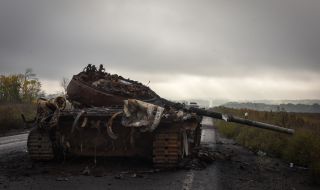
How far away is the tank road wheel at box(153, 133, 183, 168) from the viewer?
1006 cm

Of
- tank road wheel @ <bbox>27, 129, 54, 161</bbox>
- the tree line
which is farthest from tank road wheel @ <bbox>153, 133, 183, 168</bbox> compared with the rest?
the tree line

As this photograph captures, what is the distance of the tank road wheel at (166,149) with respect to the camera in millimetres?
10062

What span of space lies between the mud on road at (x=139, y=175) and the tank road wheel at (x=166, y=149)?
9.9 inches

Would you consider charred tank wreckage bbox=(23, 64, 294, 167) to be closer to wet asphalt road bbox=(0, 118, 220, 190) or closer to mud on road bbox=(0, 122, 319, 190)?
mud on road bbox=(0, 122, 319, 190)

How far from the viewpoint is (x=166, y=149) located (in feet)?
33.1

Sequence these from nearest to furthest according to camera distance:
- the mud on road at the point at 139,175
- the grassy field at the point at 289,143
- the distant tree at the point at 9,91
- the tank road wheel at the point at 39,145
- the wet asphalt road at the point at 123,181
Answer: the wet asphalt road at the point at 123,181 → the mud on road at the point at 139,175 → the tank road wheel at the point at 39,145 → the grassy field at the point at 289,143 → the distant tree at the point at 9,91

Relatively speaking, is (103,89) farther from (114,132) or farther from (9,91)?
(9,91)

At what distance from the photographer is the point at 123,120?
998 cm

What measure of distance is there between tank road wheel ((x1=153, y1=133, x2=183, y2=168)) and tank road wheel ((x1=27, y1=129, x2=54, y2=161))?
7.81 ft

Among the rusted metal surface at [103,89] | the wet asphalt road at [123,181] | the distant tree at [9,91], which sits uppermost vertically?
the distant tree at [9,91]

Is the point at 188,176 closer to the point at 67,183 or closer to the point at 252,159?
the point at 67,183

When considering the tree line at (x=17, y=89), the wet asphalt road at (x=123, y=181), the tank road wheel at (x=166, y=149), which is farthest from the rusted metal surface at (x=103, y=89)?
the tree line at (x=17, y=89)

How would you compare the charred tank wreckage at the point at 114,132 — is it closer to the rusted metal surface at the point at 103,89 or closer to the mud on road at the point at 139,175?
the mud on road at the point at 139,175

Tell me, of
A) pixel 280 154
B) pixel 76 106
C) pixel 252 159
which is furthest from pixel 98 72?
pixel 280 154
